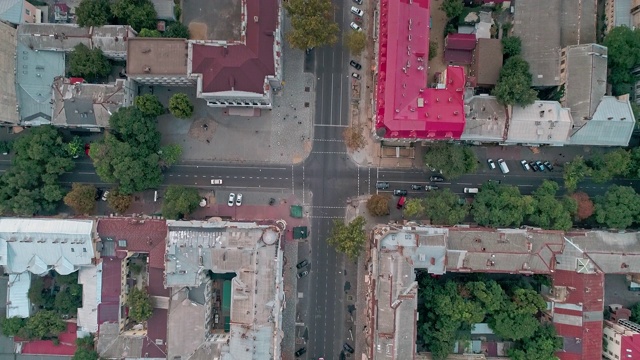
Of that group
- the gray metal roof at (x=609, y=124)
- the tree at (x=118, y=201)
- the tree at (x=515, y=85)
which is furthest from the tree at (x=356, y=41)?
the tree at (x=118, y=201)

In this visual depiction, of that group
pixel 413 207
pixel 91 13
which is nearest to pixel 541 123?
pixel 413 207

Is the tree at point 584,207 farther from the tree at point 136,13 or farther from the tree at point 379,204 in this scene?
the tree at point 136,13

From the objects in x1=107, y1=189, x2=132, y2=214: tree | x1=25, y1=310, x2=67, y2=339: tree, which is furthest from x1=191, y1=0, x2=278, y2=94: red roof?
x1=25, y1=310, x2=67, y2=339: tree

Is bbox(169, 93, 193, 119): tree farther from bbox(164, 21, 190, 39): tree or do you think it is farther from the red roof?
bbox(164, 21, 190, 39): tree

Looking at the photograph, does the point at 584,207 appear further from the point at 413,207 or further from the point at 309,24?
the point at 309,24

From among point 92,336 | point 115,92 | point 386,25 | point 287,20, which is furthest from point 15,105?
point 386,25

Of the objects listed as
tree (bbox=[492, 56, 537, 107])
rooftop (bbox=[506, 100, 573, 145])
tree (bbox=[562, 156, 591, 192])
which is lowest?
tree (bbox=[562, 156, 591, 192])

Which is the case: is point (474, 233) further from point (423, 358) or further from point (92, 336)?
point (92, 336)
